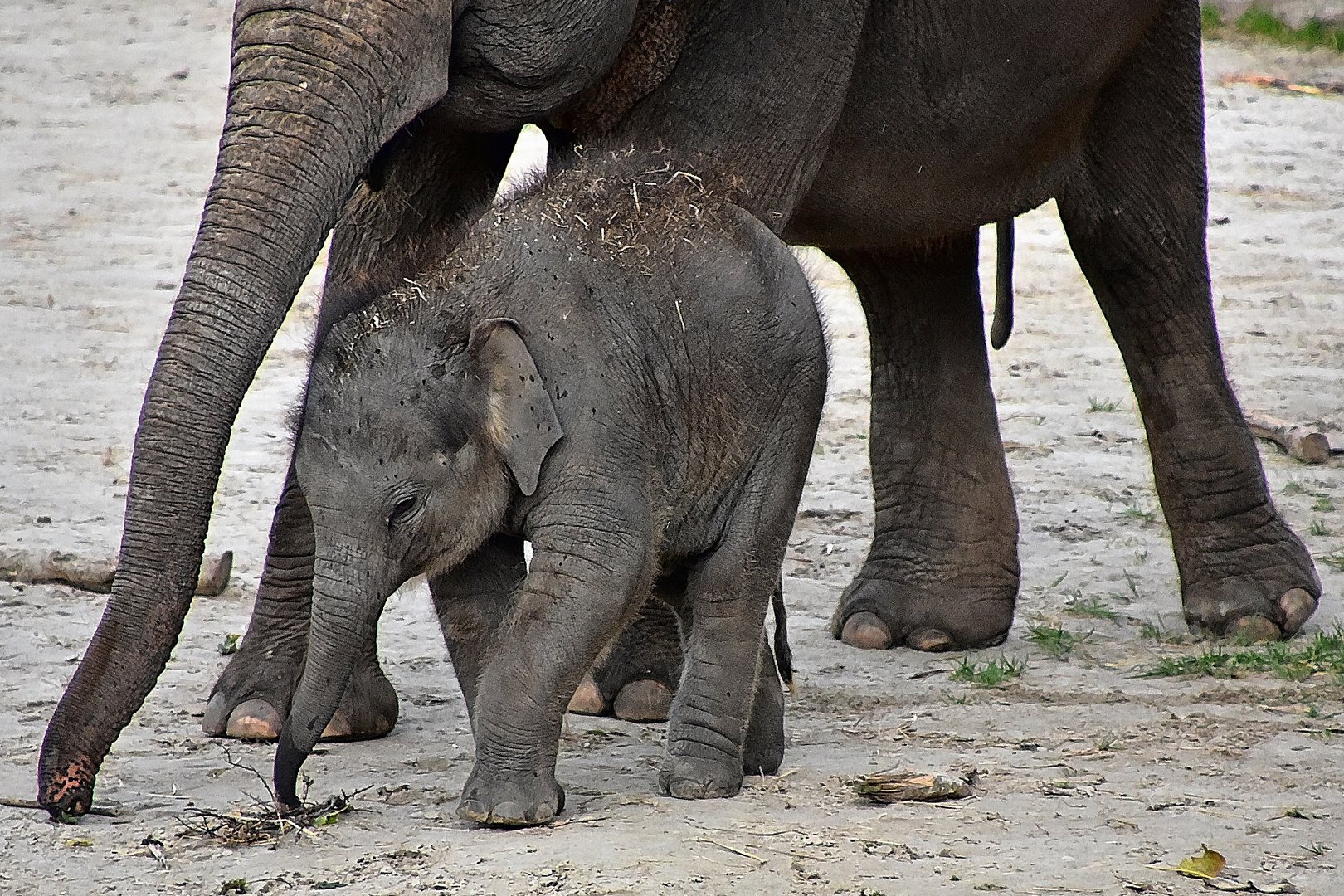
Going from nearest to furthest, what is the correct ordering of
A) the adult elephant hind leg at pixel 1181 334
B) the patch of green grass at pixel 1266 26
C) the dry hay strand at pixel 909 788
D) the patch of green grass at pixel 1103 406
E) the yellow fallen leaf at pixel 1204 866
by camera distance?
the yellow fallen leaf at pixel 1204 866 → the dry hay strand at pixel 909 788 → the adult elephant hind leg at pixel 1181 334 → the patch of green grass at pixel 1103 406 → the patch of green grass at pixel 1266 26

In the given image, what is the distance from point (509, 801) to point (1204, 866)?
1.21 m

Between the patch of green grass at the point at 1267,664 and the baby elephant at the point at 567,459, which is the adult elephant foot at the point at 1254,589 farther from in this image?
the baby elephant at the point at 567,459

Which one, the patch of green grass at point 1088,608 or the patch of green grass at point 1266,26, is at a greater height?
the patch of green grass at point 1266,26

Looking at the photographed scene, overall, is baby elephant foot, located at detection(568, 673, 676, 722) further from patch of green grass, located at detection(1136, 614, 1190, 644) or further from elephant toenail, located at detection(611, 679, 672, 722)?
patch of green grass, located at detection(1136, 614, 1190, 644)

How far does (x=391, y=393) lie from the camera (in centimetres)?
392

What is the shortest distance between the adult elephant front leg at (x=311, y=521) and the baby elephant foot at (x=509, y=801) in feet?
2.46

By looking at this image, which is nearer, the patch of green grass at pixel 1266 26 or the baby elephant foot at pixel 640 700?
the baby elephant foot at pixel 640 700

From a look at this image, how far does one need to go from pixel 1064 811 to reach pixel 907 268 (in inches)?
88.4

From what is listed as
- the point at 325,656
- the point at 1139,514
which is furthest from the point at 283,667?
the point at 1139,514

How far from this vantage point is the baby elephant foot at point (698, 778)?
4.10 metres

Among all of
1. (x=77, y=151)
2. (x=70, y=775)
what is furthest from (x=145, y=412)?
(x=77, y=151)

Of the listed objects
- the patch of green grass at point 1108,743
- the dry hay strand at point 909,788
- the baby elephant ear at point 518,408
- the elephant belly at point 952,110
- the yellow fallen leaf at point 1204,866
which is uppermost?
the elephant belly at point 952,110

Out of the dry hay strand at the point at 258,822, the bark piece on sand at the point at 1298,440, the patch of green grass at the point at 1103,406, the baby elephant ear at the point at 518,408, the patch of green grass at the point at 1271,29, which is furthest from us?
the patch of green grass at the point at 1271,29

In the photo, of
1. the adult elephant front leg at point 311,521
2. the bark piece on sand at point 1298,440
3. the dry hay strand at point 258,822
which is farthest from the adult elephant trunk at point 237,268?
the bark piece on sand at point 1298,440
